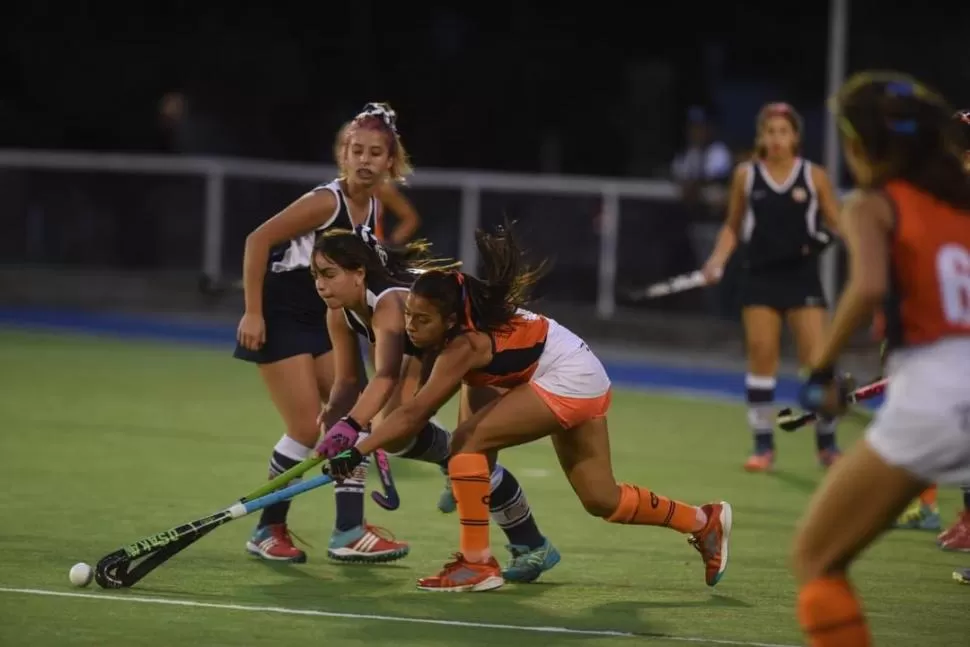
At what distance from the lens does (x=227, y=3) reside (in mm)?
24344

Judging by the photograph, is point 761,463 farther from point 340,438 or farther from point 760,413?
point 340,438

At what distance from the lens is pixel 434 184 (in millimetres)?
17047

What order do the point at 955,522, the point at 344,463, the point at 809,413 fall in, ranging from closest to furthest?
the point at 344,463 < the point at 809,413 < the point at 955,522

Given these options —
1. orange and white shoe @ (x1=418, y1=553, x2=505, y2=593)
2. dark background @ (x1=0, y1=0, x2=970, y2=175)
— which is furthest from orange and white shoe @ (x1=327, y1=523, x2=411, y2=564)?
dark background @ (x1=0, y1=0, x2=970, y2=175)

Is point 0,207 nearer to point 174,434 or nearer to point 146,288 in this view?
point 146,288

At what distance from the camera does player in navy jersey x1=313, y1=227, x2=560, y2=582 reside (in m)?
6.28

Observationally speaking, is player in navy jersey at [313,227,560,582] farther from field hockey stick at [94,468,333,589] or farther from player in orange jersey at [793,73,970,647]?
player in orange jersey at [793,73,970,647]

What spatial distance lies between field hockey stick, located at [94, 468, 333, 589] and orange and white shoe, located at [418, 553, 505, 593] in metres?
0.52

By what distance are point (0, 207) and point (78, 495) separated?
392 inches

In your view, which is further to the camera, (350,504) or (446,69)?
(446,69)

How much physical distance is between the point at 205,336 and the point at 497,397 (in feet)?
33.1

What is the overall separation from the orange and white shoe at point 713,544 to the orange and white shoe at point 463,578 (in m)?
0.75

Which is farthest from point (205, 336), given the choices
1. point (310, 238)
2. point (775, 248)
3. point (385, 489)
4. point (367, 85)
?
point (385, 489)

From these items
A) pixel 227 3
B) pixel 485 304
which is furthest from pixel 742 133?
pixel 485 304
